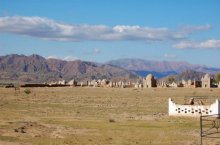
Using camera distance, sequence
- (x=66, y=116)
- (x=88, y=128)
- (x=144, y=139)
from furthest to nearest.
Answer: (x=66, y=116), (x=88, y=128), (x=144, y=139)

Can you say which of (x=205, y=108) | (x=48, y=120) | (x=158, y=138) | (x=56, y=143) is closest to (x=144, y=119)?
(x=205, y=108)

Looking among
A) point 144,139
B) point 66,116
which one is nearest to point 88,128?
point 144,139

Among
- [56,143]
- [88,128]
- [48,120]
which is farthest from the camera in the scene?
[48,120]

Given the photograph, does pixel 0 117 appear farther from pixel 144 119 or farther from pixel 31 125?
pixel 144 119

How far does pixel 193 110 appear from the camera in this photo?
32938mm

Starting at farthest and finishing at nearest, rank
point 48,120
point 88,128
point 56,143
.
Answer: point 48,120 < point 88,128 < point 56,143

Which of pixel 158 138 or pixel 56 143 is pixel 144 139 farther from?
pixel 56 143

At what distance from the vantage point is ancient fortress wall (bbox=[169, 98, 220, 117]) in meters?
31.2

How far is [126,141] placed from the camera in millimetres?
21531

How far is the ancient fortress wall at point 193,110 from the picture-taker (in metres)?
31.2

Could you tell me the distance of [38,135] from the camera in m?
23.5

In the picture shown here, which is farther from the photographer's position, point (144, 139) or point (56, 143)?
point (144, 139)

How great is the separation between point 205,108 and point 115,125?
7.36m

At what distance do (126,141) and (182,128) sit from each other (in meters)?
5.92
